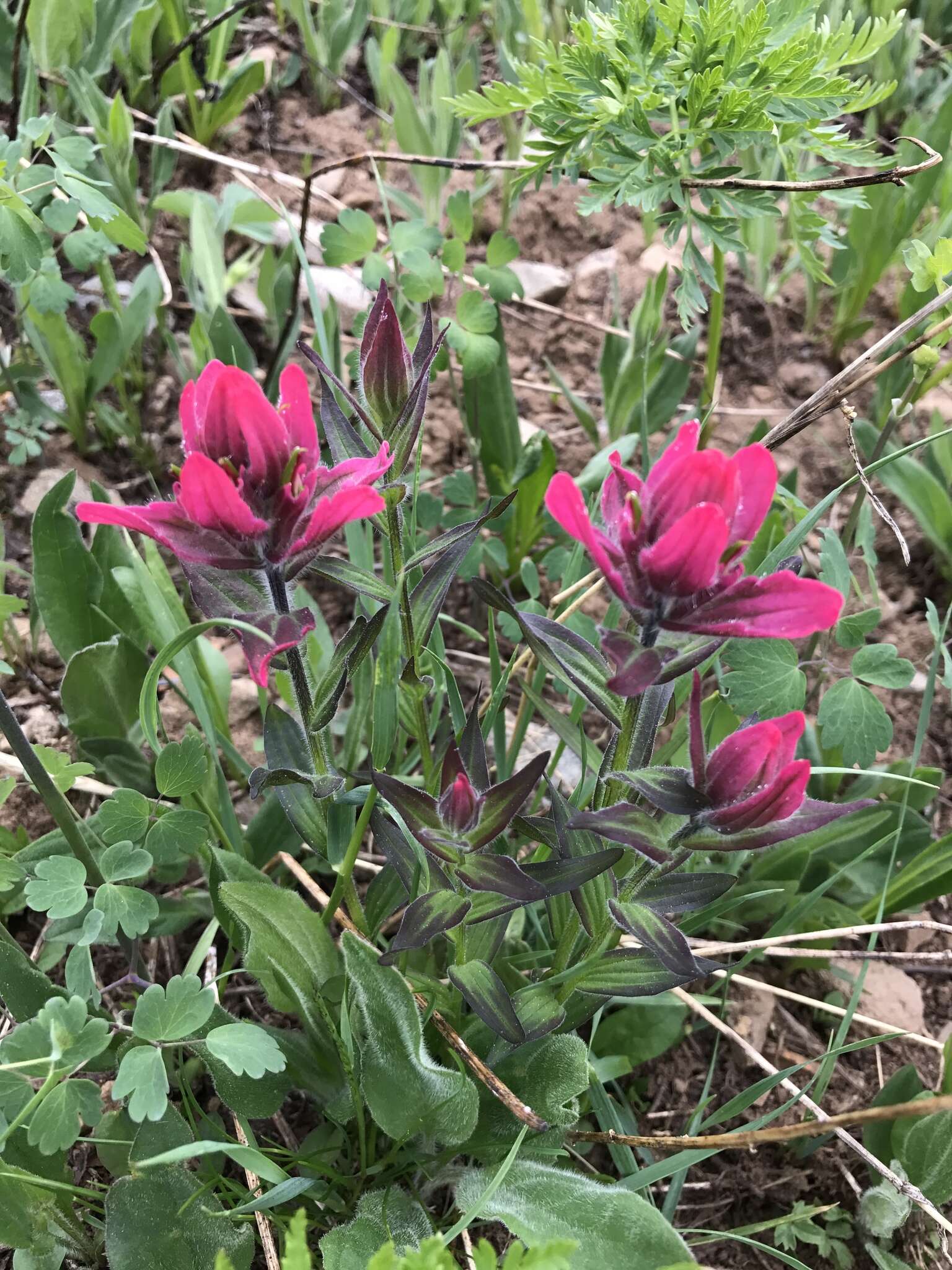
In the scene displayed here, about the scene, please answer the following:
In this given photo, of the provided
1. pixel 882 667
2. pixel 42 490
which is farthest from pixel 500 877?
pixel 42 490

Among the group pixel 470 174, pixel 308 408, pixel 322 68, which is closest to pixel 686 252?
pixel 308 408

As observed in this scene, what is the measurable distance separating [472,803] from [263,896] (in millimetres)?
446

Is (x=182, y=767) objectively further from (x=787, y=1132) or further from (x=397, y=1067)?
(x=787, y=1132)

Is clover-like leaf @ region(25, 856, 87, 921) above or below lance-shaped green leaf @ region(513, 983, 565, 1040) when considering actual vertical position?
above

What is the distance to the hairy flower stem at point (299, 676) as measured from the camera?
1.17m

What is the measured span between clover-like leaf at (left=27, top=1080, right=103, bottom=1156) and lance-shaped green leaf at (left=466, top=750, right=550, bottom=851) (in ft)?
1.79

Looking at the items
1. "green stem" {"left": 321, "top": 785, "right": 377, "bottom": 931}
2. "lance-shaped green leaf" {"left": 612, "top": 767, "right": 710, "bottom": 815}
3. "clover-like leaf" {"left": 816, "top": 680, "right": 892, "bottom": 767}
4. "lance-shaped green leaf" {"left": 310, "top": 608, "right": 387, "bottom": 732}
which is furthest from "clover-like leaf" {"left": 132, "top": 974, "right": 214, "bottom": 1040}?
"clover-like leaf" {"left": 816, "top": 680, "right": 892, "bottom": 767}

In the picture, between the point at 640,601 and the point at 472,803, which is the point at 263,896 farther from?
the point at 640,601

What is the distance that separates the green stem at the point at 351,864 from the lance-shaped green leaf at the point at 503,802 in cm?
17

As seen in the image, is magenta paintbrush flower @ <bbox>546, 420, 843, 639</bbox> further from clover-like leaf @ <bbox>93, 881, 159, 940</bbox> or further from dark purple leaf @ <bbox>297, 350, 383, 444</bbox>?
clover-like leaf @ <bbox>93, 881, 159, 940</bbox>

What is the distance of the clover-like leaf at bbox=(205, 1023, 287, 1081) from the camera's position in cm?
119

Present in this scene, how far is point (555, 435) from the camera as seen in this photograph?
274 centimetres

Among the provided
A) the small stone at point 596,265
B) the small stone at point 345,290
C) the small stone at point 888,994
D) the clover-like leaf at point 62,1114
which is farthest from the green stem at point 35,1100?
the small stone at point 596,265

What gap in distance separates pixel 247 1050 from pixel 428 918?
10.3 inches
